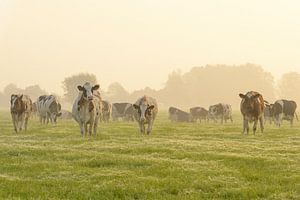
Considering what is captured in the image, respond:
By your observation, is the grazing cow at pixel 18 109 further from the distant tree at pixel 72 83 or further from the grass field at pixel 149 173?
the distant tree at pixel 72 83

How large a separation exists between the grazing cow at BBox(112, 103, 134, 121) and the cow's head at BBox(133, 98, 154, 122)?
32.1 metres

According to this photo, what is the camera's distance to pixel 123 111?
66250mm

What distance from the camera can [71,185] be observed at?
42.8 ft

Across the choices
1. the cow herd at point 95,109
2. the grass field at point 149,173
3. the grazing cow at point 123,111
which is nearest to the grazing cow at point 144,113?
the cow herd at point 95,109

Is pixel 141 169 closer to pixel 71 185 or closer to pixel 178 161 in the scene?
pixel 178 161

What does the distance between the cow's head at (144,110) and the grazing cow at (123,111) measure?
105ft

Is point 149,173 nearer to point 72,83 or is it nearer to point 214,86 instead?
point 72,83

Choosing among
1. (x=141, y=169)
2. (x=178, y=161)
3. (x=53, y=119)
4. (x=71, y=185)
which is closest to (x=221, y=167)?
(x=178, y=161)

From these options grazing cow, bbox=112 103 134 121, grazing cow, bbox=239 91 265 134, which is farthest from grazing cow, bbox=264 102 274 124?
grazing cow, bbox=112 103 134 121

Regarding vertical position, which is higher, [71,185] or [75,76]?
[75,76]

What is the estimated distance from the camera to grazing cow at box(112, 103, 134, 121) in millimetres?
64625

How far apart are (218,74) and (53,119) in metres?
141

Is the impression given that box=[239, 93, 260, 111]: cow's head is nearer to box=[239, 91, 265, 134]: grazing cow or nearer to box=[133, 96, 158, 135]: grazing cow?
box=[239, 91, 265, 134]: grazing cow

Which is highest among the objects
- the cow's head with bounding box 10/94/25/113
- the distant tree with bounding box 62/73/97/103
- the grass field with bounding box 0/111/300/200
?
the distant tree with bounding box 62/73/97/103
